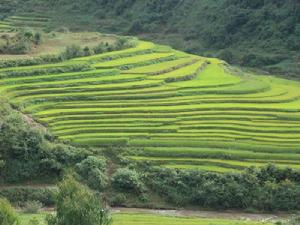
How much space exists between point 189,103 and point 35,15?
43.7 metres

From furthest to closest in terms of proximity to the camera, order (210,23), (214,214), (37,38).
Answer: (210,23) → (37,38) → (214,214)

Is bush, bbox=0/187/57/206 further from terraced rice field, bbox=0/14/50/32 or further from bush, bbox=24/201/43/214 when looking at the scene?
terraced rice field, bbox=0/14/50/32

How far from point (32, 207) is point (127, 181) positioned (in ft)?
13.7

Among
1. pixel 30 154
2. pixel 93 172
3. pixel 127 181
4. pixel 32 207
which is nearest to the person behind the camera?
pixel 32 207

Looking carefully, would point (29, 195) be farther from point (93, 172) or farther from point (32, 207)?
point (93, 172)

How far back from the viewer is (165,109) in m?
36.8

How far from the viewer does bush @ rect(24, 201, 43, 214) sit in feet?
91.0

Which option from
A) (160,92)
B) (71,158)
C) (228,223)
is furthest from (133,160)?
(160,92)

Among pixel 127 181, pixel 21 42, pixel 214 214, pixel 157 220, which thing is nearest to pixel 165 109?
pixel 127 181

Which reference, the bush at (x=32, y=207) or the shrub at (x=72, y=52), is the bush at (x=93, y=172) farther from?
the shrub at (x=72, y=52)

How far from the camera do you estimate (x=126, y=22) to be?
81250mm

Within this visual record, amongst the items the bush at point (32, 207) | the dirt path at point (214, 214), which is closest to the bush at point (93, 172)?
the dirt path at point (214, 214)

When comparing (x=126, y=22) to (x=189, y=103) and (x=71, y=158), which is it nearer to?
(x=189, y=103)

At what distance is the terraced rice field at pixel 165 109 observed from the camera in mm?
31719
